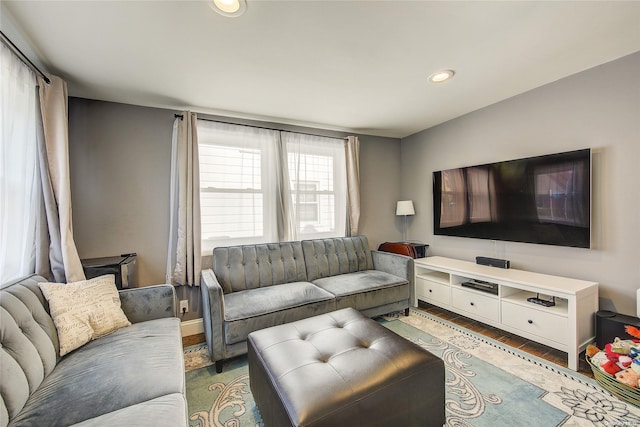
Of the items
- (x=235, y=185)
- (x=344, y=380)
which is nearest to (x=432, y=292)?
(x=344, y=380)

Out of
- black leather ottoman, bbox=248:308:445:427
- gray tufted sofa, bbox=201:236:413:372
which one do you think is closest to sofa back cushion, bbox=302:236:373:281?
gray tufted sofa, bbox=201:236:413:372

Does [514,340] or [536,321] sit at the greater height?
[536,321]

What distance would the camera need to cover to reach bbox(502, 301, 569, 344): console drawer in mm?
1900

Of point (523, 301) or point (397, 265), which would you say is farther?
point (397, 265)

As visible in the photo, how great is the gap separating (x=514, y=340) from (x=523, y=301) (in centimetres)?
38

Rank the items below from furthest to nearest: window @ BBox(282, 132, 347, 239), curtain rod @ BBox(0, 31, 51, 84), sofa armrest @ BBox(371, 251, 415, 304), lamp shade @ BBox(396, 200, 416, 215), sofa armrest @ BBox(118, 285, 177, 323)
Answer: lamp shade @ BBox(396, 200, 416, 215)
window @ BBox(282, 132, 347, 239)
sofa armrest @ BBox(371, 251, 415, 304)
sofa armrest @ BBox(118, 285, 177, 323)
curtain rod @ BBox(0, 31, 51, 84)

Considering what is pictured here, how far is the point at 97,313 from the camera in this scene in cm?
156

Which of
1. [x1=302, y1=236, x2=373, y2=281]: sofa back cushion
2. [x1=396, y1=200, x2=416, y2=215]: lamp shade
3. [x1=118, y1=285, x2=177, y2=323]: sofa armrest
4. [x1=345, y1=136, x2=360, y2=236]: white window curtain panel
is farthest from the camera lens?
[x1=396, y1=200, x2=416, y2=215]: lamp shade

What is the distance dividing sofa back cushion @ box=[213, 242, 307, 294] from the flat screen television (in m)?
1.97

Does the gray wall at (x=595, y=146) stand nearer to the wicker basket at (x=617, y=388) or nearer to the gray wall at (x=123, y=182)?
the wicker basket at (x=617, y=388)

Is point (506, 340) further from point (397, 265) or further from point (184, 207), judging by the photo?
point (184, 207)

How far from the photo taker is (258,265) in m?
2.61

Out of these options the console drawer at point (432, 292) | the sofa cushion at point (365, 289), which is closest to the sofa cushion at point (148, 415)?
the sofa cushion at point (365, 289)

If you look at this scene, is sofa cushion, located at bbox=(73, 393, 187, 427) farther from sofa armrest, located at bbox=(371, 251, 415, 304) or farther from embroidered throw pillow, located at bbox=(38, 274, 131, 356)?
sofa armrest, located at bbox=(371, 251, 415, 304)
